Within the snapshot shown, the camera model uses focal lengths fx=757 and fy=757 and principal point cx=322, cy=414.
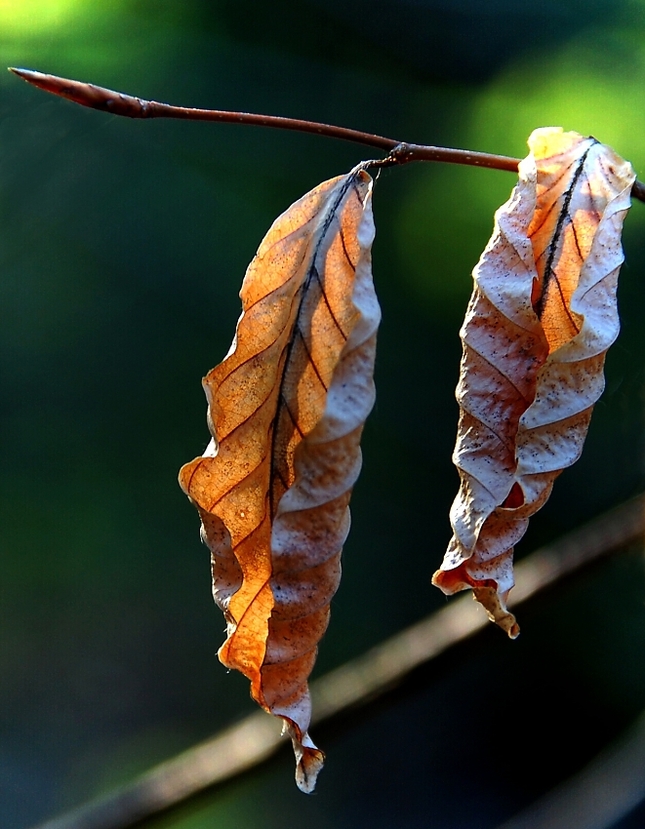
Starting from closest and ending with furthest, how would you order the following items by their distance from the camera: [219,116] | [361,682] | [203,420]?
[219,116], [361,682], [203,420]

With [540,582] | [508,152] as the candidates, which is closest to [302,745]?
[540,582]

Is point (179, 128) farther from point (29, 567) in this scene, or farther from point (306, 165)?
point (29, 567)

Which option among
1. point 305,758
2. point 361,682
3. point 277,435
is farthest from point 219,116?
point 361,682

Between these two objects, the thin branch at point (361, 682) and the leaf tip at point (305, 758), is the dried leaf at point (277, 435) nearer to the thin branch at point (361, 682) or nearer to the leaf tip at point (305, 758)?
the leaf tip at point (305, 758)

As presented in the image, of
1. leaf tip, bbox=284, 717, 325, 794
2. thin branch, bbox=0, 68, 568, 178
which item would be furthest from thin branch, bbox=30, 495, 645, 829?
thin branch, bbox=0, 68, 568, 178

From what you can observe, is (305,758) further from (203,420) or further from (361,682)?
(203,420)

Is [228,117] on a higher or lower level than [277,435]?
higher
